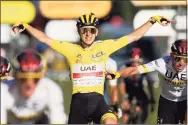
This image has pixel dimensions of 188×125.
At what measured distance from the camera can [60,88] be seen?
29.9 ft

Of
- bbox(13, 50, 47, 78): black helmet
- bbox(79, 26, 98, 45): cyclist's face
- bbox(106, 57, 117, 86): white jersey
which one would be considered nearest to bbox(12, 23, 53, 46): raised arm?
bbox(79, 26, 98, 45): cyclist's face

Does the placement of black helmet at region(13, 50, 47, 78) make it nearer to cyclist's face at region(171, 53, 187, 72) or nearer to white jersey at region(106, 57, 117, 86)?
white jersey at region(106, 57, 117, 86)

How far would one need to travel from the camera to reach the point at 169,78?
8289mm

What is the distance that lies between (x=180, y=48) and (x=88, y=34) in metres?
1.49

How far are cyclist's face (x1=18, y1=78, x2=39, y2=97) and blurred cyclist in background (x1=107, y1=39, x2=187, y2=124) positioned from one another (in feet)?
4.88

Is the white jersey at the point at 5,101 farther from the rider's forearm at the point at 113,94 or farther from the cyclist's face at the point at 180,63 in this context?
the cyclist's face at the point at 180,63

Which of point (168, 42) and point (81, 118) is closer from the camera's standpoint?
point (81, 118)

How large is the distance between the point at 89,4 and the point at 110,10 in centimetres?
35

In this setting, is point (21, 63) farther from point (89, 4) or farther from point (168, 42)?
point (168, 42)

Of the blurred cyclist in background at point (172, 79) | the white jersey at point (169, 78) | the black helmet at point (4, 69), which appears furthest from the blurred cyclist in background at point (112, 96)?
the black helmet at point (4, 69)

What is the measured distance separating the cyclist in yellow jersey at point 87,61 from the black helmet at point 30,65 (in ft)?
3.58

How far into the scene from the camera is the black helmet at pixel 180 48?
27.0 feet

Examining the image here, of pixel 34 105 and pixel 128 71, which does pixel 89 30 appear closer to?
pixel 128 71

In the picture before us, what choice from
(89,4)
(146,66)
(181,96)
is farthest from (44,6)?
(181,96)
